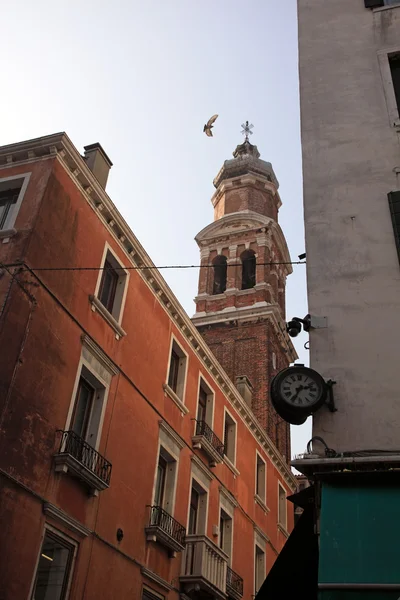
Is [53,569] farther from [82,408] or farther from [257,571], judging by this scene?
[257,571]

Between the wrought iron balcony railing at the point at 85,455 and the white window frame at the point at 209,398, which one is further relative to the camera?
the white window frame at the point at 209,398

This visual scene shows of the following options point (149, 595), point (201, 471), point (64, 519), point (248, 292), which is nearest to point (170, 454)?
point (201, 471)

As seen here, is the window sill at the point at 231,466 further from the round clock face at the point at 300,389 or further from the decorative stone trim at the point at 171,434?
the round clock face at the point at 300,389

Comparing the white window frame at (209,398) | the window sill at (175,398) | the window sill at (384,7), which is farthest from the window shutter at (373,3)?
the white window frame at (209,398)

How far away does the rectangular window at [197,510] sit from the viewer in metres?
16.7

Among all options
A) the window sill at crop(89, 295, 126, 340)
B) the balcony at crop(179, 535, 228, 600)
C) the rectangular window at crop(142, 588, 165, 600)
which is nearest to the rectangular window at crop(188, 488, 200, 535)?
the balcony at crop(179, 535, 228, 600)

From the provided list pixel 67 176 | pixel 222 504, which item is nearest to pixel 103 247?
pixel 67 176

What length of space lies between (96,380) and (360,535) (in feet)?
25.0

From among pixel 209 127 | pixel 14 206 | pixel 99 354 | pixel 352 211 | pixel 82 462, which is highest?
pixel 209 127

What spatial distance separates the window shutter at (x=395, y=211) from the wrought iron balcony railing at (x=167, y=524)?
318 inches

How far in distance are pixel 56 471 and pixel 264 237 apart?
93.8ft

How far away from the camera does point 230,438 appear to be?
20281 millimetres

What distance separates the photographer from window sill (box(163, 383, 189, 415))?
52.5 ft

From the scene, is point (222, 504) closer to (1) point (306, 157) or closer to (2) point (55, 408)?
(2) point (55, 408)
